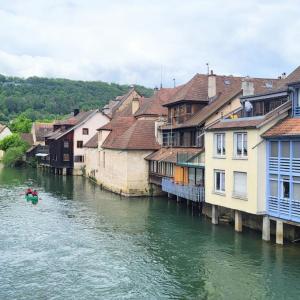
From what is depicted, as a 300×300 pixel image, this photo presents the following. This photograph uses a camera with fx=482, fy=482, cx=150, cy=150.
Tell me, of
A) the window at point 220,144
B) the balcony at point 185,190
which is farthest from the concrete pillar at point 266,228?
the balcony at point 185,190

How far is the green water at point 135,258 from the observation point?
2300 centimetres

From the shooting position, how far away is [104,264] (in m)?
27.1

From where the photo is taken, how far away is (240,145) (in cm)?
3269

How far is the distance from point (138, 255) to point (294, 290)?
9.76m

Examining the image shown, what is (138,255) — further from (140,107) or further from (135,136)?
(140,107)

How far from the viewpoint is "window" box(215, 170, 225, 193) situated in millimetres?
34878

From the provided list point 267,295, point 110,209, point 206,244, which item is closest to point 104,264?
point 206,244

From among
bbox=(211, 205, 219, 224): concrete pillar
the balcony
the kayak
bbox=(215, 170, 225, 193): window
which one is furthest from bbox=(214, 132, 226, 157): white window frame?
the kayak

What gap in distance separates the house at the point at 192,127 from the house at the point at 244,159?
145 inches

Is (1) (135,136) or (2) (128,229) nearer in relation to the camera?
(2) (128,229)

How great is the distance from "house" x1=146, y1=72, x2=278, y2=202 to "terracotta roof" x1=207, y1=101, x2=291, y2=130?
18.3ft

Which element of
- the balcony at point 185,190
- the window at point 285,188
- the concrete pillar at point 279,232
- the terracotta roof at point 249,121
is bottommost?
the concrete pillar at point 279,232

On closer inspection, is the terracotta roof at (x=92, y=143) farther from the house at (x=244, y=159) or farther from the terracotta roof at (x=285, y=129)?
the terracotta roof at (x=285, y=129)

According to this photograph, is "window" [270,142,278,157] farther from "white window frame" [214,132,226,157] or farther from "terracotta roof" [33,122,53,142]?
"terracotta roof" [33,122,53,142]
